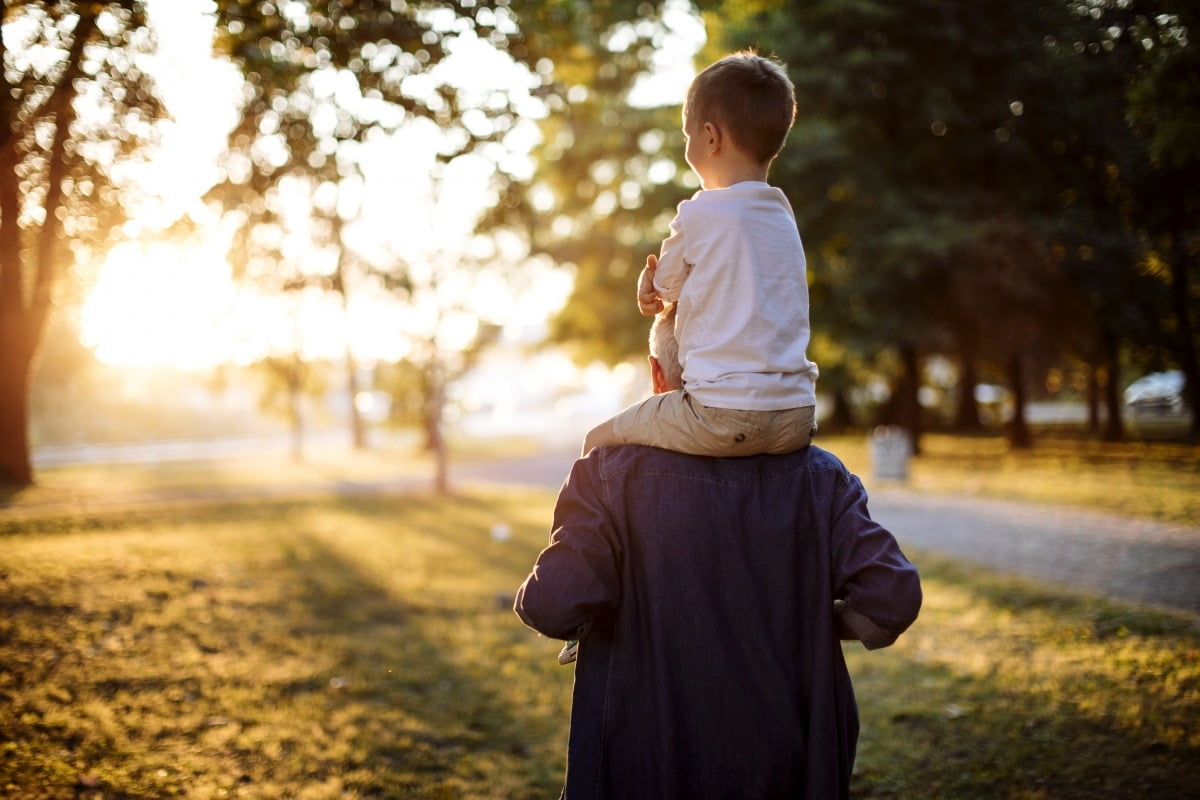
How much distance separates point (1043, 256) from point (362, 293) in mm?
14204

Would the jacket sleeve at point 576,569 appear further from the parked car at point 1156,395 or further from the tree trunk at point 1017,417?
the parked car at point 1156,395

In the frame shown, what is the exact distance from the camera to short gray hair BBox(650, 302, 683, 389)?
2.40m

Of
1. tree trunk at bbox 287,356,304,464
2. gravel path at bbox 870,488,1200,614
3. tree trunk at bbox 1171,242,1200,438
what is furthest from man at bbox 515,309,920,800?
tree trunk at bbox 287,356,304,464

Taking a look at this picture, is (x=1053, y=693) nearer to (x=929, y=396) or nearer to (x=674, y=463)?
(x=674, y=463)

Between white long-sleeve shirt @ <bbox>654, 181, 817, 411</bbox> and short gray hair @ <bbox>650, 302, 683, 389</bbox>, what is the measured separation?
0.58 feet

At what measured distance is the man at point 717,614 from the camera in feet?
7.19

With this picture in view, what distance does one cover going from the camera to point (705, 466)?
2234mm

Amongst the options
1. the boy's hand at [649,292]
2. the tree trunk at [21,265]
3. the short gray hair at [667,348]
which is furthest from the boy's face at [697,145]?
the tree trunk at [21,265]

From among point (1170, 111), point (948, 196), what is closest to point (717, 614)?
point (1170, 111)

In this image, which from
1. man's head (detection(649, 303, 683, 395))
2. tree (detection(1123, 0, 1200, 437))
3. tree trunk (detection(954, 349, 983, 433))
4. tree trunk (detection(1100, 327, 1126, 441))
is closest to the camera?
man's head (detection(649, 303, 683, 395))

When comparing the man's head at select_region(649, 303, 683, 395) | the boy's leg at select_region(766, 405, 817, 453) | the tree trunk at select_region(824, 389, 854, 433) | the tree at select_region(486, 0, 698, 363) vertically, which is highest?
the tree at select_region(486, 0, 698, 363)

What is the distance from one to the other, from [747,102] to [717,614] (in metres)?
1.29

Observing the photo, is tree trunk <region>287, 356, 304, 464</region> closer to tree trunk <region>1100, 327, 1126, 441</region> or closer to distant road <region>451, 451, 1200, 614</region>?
distant road <region>451, 451, 1200, 614</region>

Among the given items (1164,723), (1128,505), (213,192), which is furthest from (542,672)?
(1128,505)
